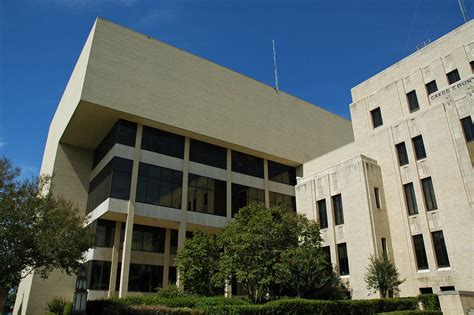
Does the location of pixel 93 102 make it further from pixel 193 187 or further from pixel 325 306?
pixel 325 306

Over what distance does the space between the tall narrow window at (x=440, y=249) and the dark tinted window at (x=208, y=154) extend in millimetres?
23169

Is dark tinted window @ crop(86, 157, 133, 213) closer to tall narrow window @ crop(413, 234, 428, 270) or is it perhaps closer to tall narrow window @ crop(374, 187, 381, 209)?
tall narrow window @ crop(374, 187, 381, 209)

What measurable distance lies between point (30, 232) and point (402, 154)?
28534 mm

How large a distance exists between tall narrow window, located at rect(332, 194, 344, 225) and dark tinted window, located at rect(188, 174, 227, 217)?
41.8 ft

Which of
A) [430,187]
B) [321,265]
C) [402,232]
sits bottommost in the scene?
[321,265]

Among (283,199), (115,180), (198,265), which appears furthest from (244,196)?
(115,180)

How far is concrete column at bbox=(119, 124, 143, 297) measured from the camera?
33.4m

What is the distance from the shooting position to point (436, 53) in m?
34.1

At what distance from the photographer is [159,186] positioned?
37844 mm

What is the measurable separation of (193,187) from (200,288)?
462 inches

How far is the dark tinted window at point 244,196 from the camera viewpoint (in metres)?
43.2

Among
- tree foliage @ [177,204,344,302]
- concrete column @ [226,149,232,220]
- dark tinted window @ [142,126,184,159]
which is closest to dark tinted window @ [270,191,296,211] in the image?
concrete column @ [226,149,232,220]

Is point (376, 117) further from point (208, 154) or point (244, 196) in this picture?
point (208, 154)

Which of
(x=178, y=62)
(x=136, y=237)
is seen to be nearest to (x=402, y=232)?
(x=136, y=237)
